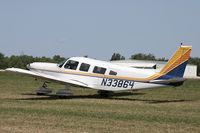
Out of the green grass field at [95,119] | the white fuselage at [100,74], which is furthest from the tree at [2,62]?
the green grass field at [95,119]

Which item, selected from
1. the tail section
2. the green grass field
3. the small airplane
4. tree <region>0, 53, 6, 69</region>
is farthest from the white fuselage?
tree <region>0, 53, 6, 69</region>

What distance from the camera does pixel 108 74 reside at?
19938 mm

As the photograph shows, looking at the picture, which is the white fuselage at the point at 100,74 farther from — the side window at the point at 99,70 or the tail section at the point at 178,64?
the tail section at the point at 178,64

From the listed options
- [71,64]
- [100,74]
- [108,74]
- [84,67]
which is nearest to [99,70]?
[100,74]

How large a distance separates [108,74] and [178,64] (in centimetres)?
313

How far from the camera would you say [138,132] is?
10102 millimetres

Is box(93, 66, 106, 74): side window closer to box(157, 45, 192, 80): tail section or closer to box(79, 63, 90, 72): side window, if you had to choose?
box(79, 63, 90, 72): side window

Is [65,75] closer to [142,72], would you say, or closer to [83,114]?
[142,72]

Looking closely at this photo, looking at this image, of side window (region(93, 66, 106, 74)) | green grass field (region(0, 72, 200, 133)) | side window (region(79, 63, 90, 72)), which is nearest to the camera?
green grass field (region(0, 72, 200, 133))

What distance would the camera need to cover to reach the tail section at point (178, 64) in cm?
1861

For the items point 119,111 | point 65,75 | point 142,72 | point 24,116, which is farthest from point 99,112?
point 65,75

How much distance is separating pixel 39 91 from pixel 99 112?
8.25m

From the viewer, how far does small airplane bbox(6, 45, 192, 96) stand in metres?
18.7

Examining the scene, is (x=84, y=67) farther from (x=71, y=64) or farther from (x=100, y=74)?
(x=100, y=74)
